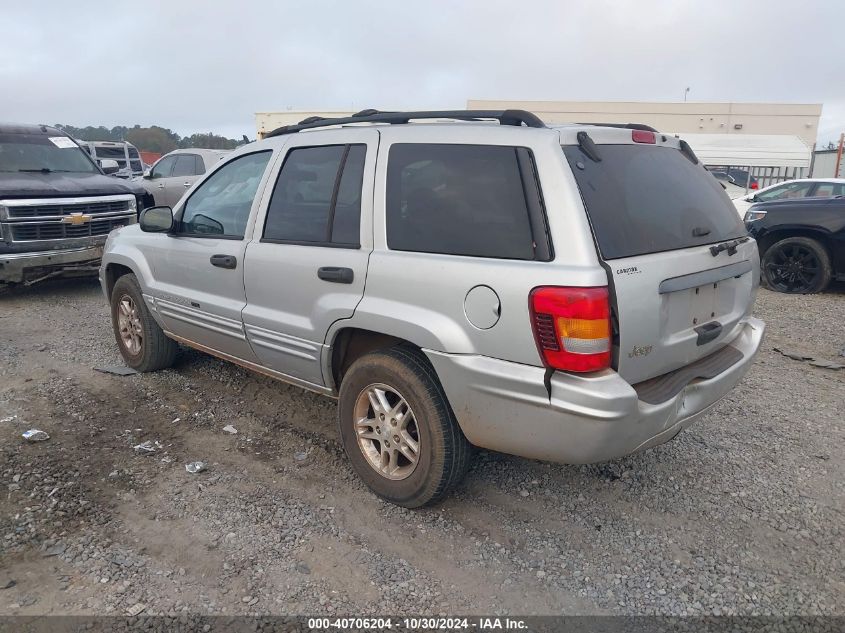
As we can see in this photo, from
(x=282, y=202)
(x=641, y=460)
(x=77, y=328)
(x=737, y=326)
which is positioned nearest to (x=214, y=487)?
(x=282, y=202)

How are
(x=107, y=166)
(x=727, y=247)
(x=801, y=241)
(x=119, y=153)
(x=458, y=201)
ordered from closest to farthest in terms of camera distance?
1. (x=458, y=201)
2. (x=727, y=247)
3. (x=801, y=241)
4. (x=107, y=166)
5. (x=119, y=153)

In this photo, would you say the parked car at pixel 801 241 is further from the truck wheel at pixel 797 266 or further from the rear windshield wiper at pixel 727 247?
the rear windshield wiper at pixel 727 247

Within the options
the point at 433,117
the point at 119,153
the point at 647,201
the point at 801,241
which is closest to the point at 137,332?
the point at 433,117

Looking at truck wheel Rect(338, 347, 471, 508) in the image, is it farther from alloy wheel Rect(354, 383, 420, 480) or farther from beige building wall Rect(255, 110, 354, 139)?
beige building wall Rect(255, 110, 354, 139)

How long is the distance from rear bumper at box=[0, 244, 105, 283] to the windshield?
152cm

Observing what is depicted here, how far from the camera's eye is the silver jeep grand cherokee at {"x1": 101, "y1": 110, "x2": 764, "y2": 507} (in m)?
A: 2.51

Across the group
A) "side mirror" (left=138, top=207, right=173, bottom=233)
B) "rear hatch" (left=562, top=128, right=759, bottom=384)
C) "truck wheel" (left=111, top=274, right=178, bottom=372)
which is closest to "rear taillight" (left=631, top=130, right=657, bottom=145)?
"rear hatch" (left=562, top=128, right=759, bottom=384)

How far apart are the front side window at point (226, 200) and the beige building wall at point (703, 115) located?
2477 cm

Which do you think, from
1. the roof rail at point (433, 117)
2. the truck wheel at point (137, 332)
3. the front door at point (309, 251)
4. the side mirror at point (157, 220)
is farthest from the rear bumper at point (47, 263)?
the front door at point (309, 251)

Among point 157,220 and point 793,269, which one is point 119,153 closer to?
point 157,220

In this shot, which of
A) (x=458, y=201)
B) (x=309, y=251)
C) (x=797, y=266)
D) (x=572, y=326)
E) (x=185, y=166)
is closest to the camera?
(x=572, y=326)

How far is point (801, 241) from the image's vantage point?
27.1 ft

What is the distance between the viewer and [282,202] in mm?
3646

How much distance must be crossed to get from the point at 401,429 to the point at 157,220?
7.94 feet
